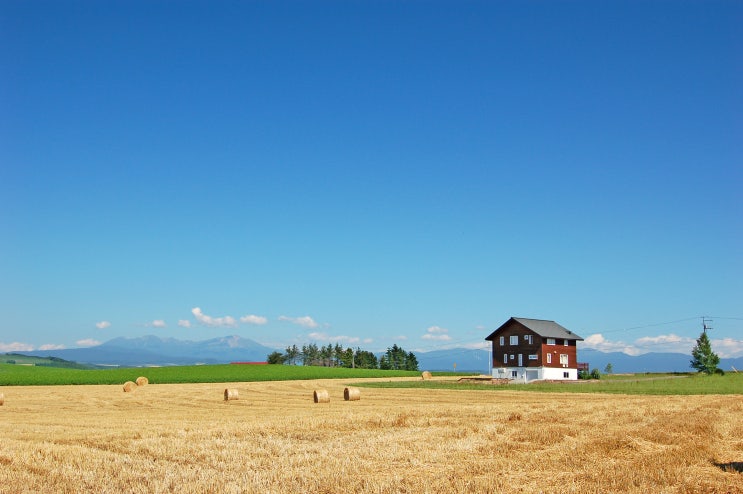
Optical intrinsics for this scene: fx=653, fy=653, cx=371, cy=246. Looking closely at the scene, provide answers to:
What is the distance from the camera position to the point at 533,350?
95.1m

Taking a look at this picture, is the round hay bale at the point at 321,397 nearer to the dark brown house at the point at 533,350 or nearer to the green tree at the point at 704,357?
the dark brown house at the point at 533,350

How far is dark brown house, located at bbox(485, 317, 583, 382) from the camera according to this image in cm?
9444

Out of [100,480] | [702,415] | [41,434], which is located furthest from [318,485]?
[702,415]

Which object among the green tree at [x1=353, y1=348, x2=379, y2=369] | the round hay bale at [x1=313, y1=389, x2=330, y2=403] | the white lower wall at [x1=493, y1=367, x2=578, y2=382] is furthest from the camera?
the green tree at [x1=353, y1=348, x2=379, y2=369]

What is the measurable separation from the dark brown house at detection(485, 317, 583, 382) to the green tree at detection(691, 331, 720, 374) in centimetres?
3586

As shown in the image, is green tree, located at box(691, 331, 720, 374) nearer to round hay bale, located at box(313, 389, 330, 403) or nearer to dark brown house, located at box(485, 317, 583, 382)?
dark brown house, located at box(485, 317, 583, 382)

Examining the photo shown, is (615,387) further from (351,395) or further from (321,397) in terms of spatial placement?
(321,397)

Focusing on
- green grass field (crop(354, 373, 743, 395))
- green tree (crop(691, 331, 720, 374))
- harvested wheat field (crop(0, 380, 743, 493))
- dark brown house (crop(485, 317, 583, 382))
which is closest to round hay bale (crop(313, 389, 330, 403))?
harvested wheat field (crop(0, 380, 743, 493))

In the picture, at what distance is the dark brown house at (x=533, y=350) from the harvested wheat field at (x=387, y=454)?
68.5m

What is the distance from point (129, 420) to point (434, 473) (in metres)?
17.9

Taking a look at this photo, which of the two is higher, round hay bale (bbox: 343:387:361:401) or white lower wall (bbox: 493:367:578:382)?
round hay bale (bbox: 343:387:361:401)

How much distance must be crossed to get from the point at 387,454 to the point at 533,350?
268 feet

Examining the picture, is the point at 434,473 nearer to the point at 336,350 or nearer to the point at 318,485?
the point at 318,485

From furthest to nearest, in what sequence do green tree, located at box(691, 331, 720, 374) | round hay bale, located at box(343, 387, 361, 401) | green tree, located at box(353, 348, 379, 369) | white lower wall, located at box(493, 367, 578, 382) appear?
green tree, located at box(353, 348, 379, 369)
green tree, located at box(691, 331, 720, 374)
white lower wall, located at box(493, 367, 578, 382)
round hay bale, located at box(343, 387, 361, 401)
